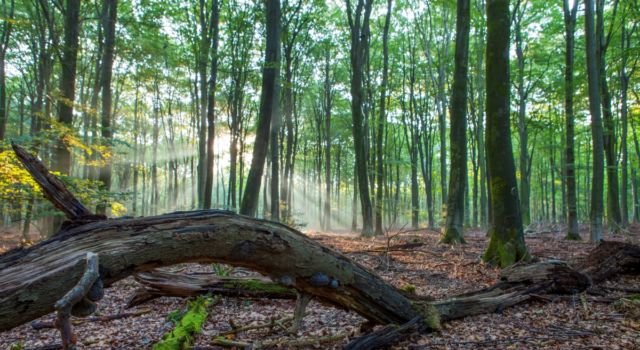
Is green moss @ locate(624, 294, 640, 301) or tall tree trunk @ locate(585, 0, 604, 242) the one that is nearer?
green moss @ locate(624, 294, 640, 301)

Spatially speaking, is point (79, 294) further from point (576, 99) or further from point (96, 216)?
point (576, 99)

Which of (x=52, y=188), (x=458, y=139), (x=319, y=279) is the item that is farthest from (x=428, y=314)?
(x=458, y=139)

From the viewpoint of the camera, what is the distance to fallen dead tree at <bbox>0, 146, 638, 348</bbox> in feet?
7.07

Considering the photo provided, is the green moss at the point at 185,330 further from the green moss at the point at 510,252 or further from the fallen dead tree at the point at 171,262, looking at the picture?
the green moss at the point at 510,252

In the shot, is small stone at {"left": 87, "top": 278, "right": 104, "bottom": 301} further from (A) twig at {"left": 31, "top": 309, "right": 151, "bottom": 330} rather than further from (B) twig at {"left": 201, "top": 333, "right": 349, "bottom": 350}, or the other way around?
(A) twig at {"left": 31, "top": 309, "right": 151, "bottom": 330}

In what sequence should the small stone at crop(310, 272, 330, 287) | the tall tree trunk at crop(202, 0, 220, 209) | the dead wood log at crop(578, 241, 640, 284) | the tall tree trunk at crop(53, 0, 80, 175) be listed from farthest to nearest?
1. the tall tree trunk at crop(202, 0, 220, 209)
2. the tall tree trunk at crop(53, 0, 80, 175)
3. the dead wood log at crop(578, 241, 640, 284)
4. the small stone at crop(310, 272, 330, 287)

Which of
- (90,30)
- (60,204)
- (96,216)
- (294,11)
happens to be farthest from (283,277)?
(90,30)

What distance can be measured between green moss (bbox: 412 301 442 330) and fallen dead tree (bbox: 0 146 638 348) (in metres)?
0.01

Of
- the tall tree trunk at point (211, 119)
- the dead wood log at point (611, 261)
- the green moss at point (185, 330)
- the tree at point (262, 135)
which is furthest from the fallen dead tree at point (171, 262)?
the tall tree trunk at point (211, 119)

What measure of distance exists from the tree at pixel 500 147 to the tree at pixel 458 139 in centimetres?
368

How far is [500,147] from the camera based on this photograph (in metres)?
7.60

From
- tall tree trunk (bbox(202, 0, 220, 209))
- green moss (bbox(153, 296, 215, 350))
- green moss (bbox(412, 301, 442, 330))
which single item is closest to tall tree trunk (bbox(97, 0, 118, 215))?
tall tree trunk (bbox(202, 0, 220, 209))

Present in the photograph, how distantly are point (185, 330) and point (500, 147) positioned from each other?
678 cm

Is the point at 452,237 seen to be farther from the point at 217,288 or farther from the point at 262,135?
the point at 217,288
